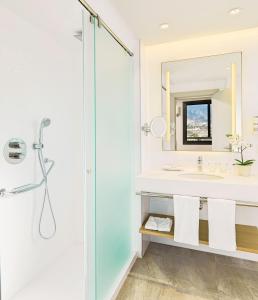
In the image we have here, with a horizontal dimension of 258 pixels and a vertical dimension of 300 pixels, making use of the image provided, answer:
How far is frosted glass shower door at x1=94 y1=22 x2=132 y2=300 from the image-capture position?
150cm

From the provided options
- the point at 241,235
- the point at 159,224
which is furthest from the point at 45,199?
the point at 241,235

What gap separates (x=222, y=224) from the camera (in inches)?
69.0

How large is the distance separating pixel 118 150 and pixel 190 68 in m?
1.34

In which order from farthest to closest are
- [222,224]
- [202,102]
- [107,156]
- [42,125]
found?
[202,102]
[42,125]
[222,224]
[107,156]

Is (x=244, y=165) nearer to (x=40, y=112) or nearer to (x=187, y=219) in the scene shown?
(x=187, y=219)

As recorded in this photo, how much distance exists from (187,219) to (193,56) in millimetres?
1768

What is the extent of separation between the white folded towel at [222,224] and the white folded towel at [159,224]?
0.43 metres

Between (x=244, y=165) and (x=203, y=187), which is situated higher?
(x=244, y=165)

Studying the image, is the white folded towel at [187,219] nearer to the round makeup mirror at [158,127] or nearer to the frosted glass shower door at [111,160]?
the frosted glass shower door at [111,160]

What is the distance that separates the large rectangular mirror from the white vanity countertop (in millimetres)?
574

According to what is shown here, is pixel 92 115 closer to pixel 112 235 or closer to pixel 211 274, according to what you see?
pixel 112 235

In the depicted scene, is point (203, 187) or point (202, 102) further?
point (202, 102)

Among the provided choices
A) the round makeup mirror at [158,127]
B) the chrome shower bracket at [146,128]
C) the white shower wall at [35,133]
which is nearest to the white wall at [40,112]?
the white shower wall at [35,133]

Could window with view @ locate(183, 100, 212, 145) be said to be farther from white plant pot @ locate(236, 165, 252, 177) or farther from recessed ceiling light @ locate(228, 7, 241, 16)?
recessed ceiling light @ locate(228, 7, 241, 16)
